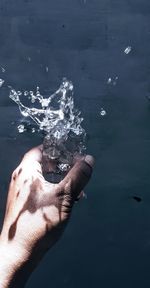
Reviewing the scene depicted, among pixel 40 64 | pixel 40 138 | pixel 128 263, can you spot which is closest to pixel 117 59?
pixel 40 64

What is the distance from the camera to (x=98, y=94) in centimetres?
374

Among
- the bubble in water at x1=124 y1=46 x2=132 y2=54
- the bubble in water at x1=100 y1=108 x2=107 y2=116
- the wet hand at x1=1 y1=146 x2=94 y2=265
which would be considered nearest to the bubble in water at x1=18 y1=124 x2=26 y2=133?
the bubble in water at x1=100 y1=108 x2=107 y2=116

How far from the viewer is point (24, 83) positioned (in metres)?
3.74

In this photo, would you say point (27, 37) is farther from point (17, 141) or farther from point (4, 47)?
point (17, 141)

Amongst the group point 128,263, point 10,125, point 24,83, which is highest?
point 24,83

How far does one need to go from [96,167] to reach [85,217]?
40 centimetres

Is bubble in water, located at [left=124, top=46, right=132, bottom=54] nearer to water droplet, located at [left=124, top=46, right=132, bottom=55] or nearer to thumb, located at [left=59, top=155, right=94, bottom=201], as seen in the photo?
water droplet, located at [left=124, top=46, right=132, bottom=55]

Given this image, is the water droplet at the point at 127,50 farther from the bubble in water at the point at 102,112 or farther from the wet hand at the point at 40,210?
the wet hand at the point at 40,210

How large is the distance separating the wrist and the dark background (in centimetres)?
153

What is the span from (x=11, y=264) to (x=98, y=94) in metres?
1.73

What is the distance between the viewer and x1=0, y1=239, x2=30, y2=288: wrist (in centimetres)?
233

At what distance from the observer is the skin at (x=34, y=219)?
2.34 m

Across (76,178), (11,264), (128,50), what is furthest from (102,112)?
(11,264)

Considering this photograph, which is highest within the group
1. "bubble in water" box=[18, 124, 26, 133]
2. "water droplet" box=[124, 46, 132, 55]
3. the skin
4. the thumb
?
"water droplet" box=[124, 46, 132, 55]
